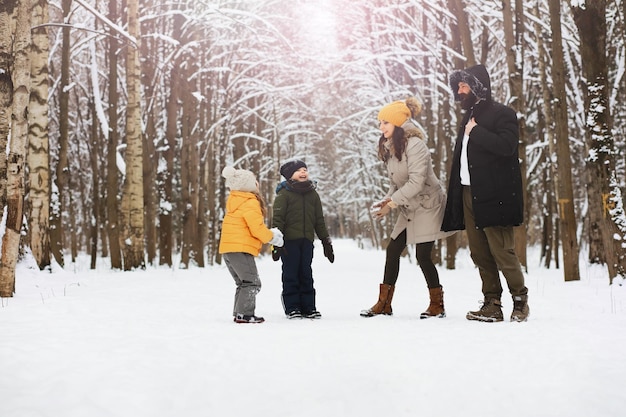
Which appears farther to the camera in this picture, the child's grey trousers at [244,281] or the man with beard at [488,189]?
the child's grey trousers at [244,281]

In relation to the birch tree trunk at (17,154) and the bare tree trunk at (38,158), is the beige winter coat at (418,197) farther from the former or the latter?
the bare tree trunk at (38,158)

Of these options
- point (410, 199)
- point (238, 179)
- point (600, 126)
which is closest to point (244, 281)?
point (238, 179)

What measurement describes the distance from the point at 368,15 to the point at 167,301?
1078 cm

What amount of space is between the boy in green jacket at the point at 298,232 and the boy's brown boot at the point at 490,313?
1.56m

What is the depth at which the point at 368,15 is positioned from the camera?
1431 cm

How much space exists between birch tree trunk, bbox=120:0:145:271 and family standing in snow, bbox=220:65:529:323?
7071 millimetres

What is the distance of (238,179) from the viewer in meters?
5.04

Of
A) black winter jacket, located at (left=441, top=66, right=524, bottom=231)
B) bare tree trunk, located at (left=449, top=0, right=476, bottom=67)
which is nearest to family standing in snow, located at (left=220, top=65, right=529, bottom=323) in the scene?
black winter jacket, located at (left=441, top=66, right=524, bottom=231)

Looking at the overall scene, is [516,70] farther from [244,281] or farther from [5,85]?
[5,85]

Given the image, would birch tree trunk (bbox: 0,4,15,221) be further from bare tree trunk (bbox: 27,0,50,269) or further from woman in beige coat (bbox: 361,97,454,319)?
woman in beige coat (bbox: 361,97,454,319)

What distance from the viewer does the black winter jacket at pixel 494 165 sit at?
4.32 m

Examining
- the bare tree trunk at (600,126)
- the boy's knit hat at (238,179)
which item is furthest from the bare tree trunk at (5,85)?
the bare tree trunk at (600,126)

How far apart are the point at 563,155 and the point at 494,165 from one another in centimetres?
473

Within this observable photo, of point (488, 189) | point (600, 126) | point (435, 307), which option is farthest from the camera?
point (600, 126)
